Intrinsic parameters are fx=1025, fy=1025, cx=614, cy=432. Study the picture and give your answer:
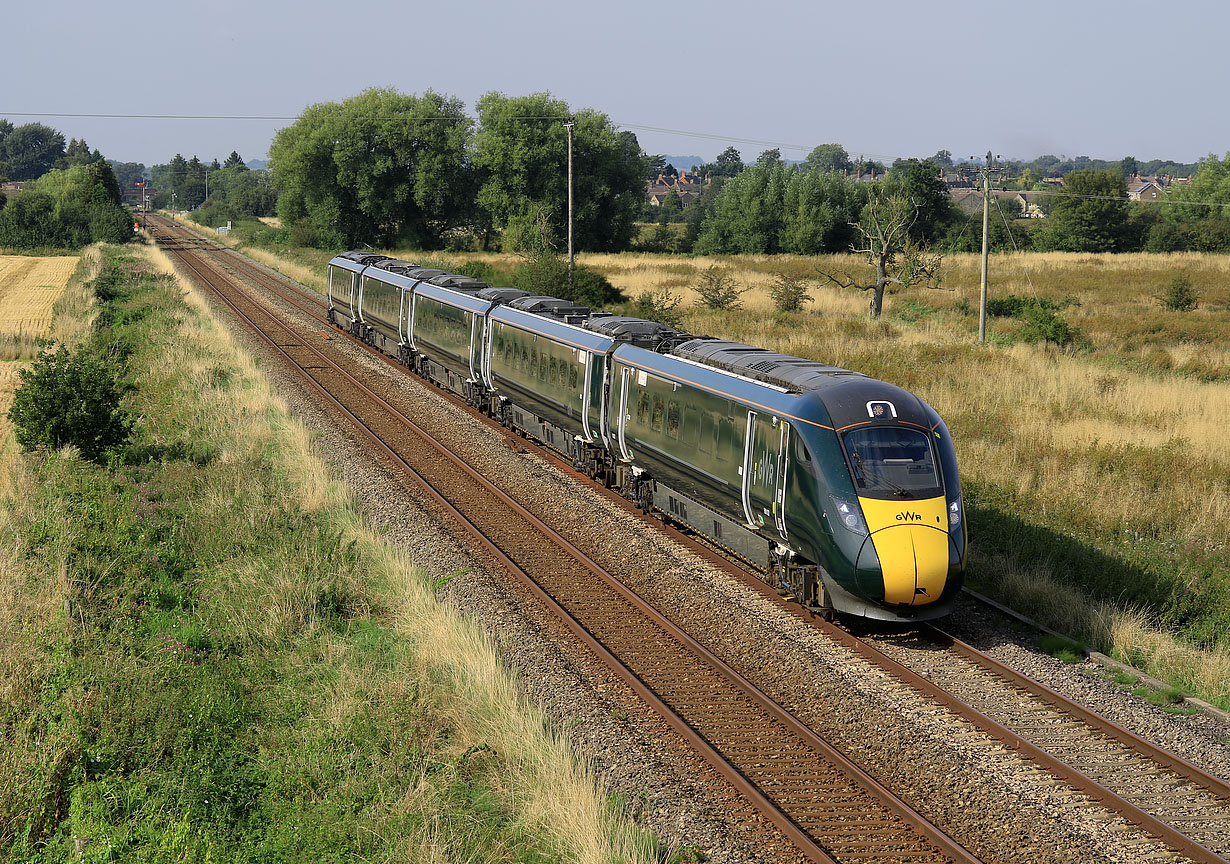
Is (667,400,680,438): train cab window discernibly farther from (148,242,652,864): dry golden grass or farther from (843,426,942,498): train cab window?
(148,242,652,864): dry golden grass

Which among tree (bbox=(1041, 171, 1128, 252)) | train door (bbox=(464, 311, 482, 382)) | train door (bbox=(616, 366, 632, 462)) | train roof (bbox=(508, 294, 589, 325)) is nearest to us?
train door (bbox=(616, 366, 632, 462))

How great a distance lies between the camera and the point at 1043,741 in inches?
388

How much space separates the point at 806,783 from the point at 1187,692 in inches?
191

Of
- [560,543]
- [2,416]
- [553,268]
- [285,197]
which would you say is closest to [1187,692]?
[560,543]

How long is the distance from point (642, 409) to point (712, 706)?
7116 millimetres

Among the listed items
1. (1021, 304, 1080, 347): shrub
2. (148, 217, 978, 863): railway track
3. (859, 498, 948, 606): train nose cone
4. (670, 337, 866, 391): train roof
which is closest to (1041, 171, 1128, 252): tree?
(1021, 304, 1080, 347): shrub

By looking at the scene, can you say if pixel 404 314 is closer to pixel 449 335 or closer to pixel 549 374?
pixel 449 335

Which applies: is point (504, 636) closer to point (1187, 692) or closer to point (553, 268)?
point (1187, 692)

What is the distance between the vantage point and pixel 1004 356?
30047mm

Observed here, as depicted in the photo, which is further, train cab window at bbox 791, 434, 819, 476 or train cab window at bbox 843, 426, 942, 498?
train cab window at bbox 791, 434, 819, 476

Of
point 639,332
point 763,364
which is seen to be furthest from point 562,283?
point 763,364

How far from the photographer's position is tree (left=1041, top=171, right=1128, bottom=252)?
260 feet

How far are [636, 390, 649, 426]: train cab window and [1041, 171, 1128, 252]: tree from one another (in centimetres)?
7147

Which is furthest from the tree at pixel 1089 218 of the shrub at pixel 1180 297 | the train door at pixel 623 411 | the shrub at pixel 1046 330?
the train door at pixel 623 411
